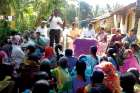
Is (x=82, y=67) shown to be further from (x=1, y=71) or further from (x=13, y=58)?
(x=13, y=58)

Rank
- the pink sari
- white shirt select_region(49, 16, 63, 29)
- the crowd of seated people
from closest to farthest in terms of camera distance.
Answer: the crowd of seated people → the pink sari → white shirt select_region(49, 16, 63, 29)

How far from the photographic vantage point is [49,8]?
1008 inches

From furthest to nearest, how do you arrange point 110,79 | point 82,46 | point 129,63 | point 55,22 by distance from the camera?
point 55,22, point 82,46, point 129,63, point 110,79

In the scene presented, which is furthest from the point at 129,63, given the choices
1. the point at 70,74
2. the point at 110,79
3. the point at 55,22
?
the point at 55,22

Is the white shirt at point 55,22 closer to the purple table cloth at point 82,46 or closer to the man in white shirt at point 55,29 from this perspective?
the man in white shirt at point 55,29

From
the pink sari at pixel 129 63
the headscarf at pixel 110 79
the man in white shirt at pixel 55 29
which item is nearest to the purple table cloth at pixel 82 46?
the man in white shirt at pixel 55 29

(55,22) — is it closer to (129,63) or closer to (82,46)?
(82,46)

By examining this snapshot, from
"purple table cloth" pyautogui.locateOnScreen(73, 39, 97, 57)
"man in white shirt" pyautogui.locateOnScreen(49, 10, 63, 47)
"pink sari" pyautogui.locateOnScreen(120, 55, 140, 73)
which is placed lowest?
"pink sari" pyautogui.locateOnScreen(120, 55, 140, 73)

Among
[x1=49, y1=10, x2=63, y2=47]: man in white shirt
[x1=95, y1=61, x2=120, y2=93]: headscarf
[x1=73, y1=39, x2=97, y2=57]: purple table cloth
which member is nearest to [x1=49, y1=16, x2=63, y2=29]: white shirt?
[x1=49, y1=10, x2=63, y2=47]: man in white shirt

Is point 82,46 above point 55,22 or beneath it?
beneath

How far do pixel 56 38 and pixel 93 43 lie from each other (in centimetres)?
258

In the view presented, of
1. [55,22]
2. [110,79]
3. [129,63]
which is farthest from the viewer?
[55,22]

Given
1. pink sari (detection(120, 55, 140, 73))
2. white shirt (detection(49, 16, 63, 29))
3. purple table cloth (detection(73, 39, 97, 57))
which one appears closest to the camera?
pink sari (detection(120, 55, 140, 73))

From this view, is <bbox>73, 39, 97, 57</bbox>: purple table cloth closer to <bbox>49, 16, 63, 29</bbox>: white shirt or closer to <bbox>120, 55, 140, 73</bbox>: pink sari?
<bbox>49, 16, 63, 29</bbox>: white shirt
